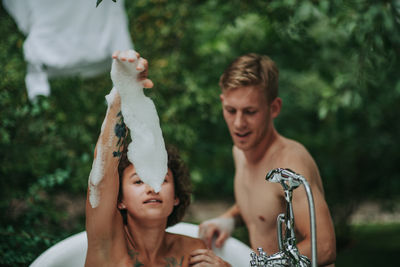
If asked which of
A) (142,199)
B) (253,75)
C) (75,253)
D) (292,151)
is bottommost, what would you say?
(75,253)

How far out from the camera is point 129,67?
1116 millimetres

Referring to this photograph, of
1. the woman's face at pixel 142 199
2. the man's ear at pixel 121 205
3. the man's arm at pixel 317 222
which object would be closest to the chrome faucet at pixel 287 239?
the man's arm at pixel 317 222

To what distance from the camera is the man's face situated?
1.74 meters

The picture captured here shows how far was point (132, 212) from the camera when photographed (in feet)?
4.88

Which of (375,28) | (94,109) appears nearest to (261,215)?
(375,28)

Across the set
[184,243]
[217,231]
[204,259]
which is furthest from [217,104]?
[204,259]

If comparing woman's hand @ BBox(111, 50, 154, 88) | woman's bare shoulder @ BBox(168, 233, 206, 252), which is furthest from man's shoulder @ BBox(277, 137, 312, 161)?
woman's hand @ BBox(111, 50, 154, 88)

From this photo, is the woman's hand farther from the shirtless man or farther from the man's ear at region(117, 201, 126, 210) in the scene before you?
the shirtless man

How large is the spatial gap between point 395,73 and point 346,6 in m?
1.23

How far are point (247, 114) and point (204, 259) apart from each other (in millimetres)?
619

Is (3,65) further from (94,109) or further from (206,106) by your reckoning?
(206,106)

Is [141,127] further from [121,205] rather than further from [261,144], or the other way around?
[261,144]

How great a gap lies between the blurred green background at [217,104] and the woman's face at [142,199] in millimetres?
681

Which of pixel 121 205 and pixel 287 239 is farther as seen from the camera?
pixel 121 205
